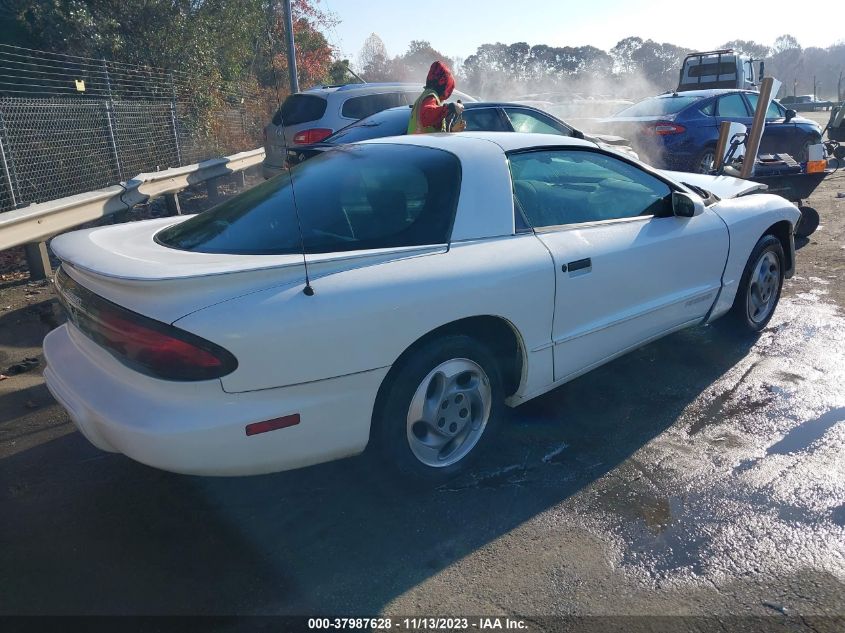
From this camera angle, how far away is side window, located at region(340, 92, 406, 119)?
9.45 m

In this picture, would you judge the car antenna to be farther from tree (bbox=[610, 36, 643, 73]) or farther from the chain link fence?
tree (bbox=[610, 36, 643, 73])

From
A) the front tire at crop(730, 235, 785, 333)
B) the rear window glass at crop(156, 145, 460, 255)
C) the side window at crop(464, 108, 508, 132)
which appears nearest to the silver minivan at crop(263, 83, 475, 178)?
the side window at crop(464, 108, 508, 132)

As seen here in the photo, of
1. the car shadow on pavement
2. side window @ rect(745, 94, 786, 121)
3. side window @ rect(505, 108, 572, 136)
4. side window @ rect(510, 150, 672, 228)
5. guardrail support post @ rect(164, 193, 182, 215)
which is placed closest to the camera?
the car shadow on pavement

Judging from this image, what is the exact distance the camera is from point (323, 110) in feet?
30.8

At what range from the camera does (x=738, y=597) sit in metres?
2.40

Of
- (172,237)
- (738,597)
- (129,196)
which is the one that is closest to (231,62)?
(129,196)

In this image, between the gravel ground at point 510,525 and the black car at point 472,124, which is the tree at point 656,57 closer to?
the black car at point 472,124

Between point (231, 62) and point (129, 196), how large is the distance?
911 cm

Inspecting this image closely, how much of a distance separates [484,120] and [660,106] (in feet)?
15.2

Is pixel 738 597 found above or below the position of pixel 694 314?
below

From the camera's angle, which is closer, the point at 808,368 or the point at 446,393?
the point at 446,393

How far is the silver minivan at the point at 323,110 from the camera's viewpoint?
927 centimetres

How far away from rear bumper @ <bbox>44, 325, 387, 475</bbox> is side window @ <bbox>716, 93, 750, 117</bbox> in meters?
9.99

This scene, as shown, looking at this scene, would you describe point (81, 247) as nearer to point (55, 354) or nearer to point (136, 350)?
point (55, 354)
